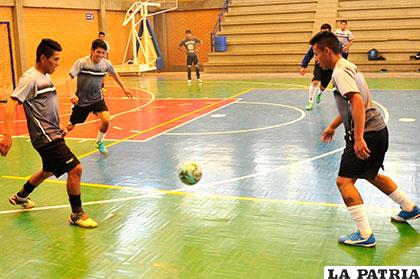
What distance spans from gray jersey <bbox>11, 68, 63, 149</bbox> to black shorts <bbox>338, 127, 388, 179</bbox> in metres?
3.10

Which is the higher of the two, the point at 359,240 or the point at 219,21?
the point at 219,21

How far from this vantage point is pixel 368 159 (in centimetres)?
508

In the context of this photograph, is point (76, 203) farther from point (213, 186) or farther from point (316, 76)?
point (316, 76)

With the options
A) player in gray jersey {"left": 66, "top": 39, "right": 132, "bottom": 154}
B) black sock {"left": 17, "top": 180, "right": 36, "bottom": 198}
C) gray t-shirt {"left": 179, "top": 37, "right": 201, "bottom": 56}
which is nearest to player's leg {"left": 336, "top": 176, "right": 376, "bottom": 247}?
black sock {"left": 17, "top": 180, "right": 36, "bottom": 198}

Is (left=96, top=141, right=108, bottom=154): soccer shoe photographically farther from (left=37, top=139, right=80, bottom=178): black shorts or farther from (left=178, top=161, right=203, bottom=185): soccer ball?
(left=37, top=139, right=80, bottom=178): black shorts

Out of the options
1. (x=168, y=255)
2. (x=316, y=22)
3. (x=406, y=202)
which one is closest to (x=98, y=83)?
(x=168, y=255)

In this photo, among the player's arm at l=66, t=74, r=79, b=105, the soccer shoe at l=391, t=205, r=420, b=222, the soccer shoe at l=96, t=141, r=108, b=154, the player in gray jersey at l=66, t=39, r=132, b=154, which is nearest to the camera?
the soccer shoe at l=391, t=205, r=420, b=222

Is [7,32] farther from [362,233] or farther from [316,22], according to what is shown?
[362,233]

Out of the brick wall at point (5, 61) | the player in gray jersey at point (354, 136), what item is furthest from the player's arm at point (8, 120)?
the brick wall at point (5, 61)

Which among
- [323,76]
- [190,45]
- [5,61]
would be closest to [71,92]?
[323,76]

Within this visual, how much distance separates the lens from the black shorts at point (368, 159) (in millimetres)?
5059

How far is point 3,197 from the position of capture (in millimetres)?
7215

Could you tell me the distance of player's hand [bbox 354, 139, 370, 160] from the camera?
15.6 feet

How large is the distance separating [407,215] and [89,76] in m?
5.74
